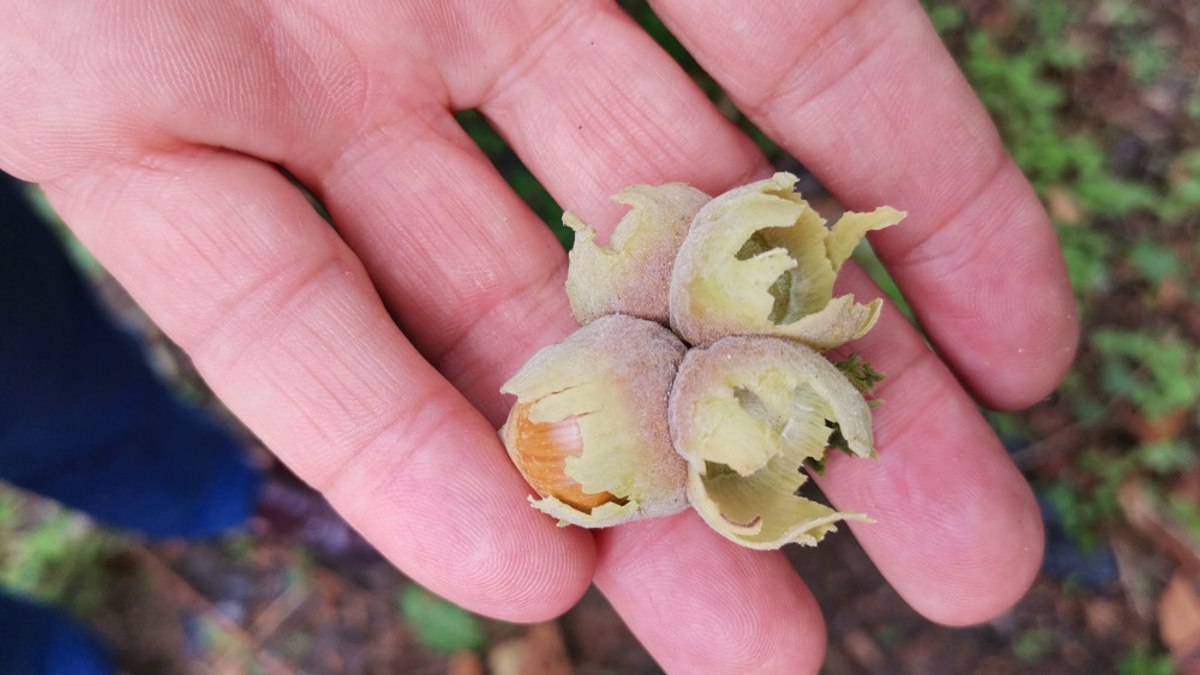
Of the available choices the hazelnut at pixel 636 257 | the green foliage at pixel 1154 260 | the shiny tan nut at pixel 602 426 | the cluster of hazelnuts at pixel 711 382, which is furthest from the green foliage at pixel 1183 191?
the shiny tan nut at pixel 602 426

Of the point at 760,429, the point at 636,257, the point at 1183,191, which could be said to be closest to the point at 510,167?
the point at 636,257

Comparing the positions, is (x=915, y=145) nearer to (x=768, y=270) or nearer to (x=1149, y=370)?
(x=768, y=270)

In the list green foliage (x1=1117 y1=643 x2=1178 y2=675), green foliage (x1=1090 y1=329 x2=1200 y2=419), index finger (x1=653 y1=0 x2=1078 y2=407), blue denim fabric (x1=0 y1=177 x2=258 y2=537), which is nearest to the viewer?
index finger (x1=653 y1=0 x2=1078 y2=407)

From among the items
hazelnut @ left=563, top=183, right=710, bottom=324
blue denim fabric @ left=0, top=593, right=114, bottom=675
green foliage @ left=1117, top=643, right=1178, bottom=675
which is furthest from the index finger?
blue denim fabric @ left=0, top=593, right=114, bottom=675

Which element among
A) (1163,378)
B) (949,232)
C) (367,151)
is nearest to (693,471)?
(949,232)

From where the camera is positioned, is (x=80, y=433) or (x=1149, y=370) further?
(x=1149, y=370)

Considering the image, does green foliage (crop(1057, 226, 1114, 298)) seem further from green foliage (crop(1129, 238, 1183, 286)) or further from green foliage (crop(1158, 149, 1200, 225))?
green foliage (crop(1158, 149, 1200, 225))

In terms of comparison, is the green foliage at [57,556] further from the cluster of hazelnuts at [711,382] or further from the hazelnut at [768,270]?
the hazelnut at [768,270]
